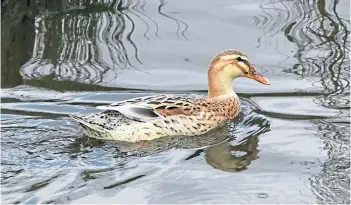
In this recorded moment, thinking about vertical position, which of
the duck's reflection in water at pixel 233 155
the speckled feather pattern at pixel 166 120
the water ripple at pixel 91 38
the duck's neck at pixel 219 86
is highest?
the water ripple at pixel 91 38

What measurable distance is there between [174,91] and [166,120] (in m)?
1.17

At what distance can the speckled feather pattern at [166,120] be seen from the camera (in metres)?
8.51

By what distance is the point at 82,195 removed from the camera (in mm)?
6945

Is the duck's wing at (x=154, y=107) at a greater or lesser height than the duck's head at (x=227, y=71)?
lesser

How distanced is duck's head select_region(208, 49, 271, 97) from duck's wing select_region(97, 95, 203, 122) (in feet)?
1.42

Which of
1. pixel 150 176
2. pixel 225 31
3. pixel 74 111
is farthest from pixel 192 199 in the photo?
pixel 225 31

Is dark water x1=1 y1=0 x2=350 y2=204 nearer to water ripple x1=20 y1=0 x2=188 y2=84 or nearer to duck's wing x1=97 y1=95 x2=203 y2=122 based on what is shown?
water ripple x1=20 y1=0 x2=188 y2=84

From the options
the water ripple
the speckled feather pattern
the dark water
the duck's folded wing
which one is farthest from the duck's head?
the water ripple

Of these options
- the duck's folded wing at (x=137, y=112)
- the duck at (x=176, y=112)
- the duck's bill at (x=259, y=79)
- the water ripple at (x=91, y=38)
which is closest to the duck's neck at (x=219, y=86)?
the duck at (x=176, y=112)

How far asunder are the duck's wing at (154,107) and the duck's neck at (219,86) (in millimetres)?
409

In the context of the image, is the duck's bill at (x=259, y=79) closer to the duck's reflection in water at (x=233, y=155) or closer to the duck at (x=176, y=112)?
the duck at (x=176, y=112)

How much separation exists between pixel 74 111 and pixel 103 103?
0.40m

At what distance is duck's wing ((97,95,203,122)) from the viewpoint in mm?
8586

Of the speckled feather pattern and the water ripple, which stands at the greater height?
the water ripple
